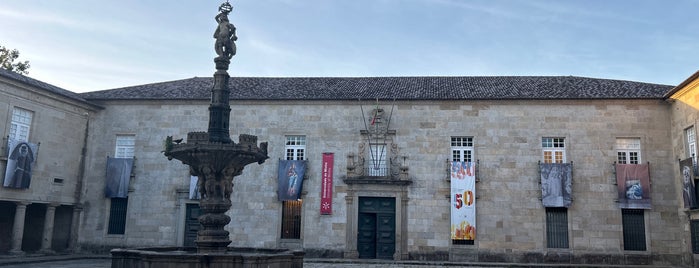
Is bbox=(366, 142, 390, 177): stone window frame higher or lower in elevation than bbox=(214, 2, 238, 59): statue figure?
lower

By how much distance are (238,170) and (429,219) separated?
11402mm

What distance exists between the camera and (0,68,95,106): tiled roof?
63.4 ft

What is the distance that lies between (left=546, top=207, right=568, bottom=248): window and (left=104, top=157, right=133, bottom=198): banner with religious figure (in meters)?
16.2

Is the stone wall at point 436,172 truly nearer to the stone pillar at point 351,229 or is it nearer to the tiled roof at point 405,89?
the stone pillar at point 351,229

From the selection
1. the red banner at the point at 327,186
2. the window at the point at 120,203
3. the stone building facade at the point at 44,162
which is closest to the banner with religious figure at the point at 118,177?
the window at the point at 120,203

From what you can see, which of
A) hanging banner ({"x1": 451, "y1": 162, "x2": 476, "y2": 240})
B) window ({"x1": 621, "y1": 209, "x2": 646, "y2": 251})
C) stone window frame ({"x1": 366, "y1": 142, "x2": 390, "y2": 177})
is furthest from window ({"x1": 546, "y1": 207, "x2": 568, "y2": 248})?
stone window frame ({"x1": 366, "y1": 142, "x2": 390, "y2": 177})

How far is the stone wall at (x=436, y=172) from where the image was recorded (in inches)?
808

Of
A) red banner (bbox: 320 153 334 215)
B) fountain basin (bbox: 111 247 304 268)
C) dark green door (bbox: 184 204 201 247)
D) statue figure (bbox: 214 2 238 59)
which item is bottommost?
fountain basin (bbox: 111 247 304 268)

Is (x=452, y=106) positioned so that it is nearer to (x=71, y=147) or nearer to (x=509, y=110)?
(x=509, y=110)

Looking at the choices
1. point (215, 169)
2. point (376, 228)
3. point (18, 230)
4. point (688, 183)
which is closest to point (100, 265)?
point (18, 230)

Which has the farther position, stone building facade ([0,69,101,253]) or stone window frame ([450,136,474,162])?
stone window frame ([450,136,474,162])

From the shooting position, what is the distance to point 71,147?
2225 centimetres

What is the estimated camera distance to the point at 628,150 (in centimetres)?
2100

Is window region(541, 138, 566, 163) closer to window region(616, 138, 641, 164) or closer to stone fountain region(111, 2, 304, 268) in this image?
window region(616, 138, 641, 164)
